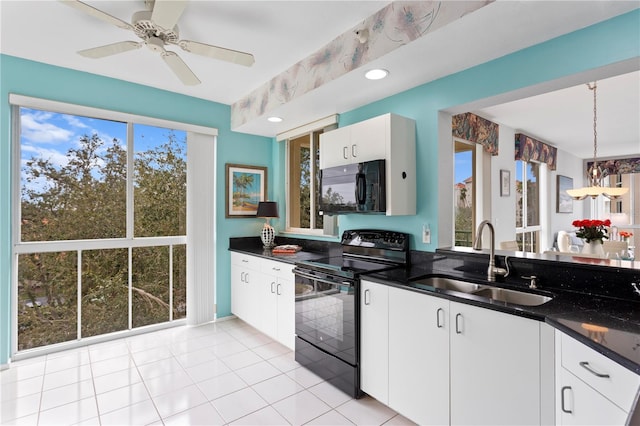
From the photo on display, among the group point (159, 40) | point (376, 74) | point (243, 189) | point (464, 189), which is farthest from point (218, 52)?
point (464, 189)

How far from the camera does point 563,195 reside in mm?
6168

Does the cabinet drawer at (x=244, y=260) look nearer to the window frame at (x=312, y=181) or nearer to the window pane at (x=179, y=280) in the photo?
the window pane at (x=179, y=280)

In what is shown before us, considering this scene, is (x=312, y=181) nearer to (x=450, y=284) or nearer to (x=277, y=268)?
(x=277, y=268)

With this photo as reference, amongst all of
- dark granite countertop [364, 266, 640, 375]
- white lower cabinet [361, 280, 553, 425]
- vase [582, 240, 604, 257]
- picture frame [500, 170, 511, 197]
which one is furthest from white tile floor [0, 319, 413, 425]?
picture frame [500, 170, 511, 197]

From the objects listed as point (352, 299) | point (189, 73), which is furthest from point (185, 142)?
point (352, 299)

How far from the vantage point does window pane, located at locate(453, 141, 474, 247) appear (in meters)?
4.04

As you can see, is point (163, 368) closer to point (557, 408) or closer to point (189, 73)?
point (189, 73)

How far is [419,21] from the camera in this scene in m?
1.79

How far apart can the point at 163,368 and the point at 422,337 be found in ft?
7.16

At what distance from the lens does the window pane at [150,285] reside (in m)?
3.42

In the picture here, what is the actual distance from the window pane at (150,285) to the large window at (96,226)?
10mm

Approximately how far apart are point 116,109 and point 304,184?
7.01 ft

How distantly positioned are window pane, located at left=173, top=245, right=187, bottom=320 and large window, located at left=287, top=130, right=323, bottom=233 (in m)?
1.33

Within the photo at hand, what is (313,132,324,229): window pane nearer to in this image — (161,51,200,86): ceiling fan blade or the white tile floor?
the white tile floor
